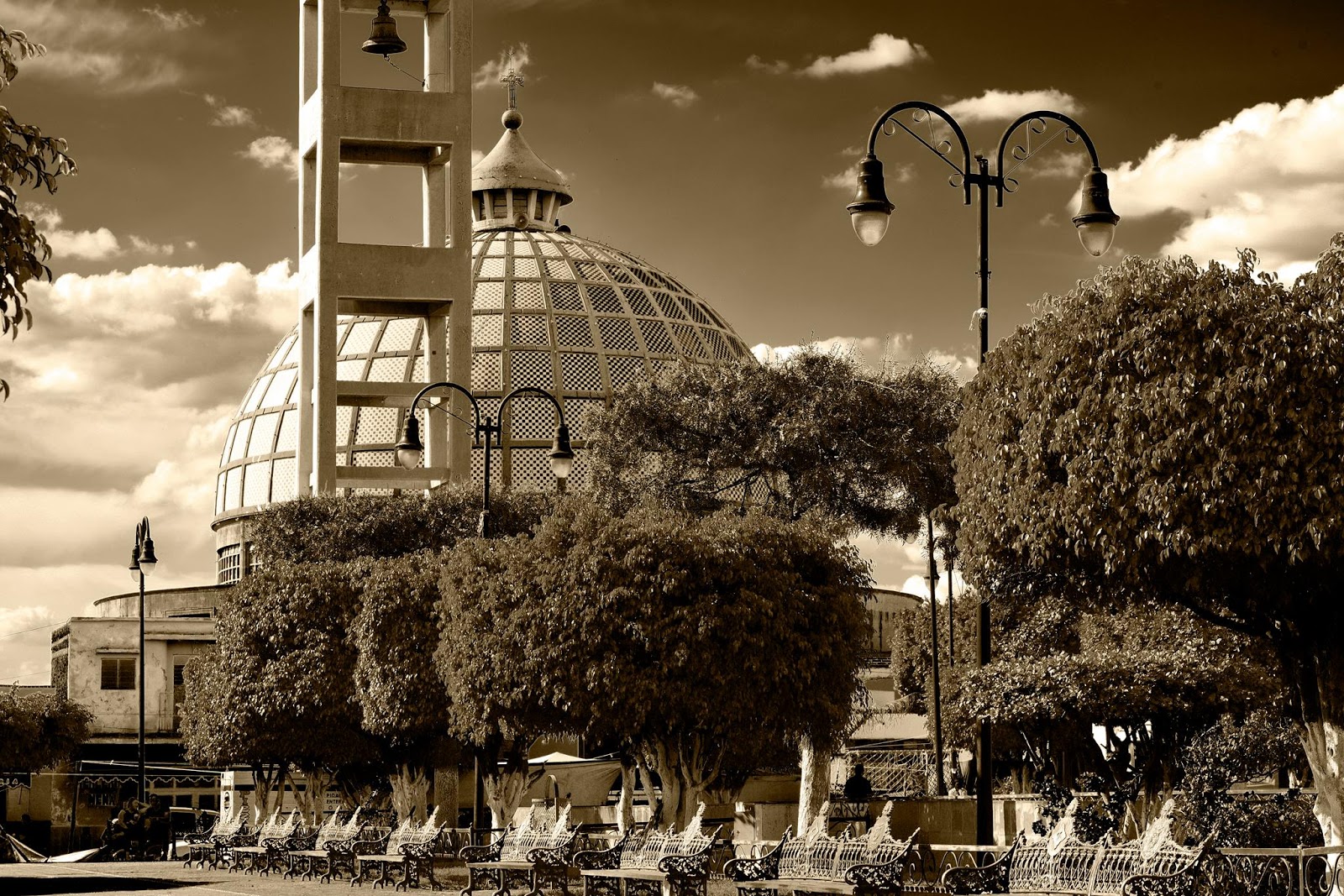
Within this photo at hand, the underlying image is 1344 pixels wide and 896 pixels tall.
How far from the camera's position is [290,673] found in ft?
133

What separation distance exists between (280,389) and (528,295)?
13662 mm

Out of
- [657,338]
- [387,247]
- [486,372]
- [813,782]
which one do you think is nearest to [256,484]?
[486,372]

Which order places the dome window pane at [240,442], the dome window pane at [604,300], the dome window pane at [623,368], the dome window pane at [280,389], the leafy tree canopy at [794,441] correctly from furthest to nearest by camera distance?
the dome window pane at [240,442], the dome window pane at [280,389], the dome window pane at [604,300], the dome window pane at [623,368], the leafy tree canopy at [794,441]

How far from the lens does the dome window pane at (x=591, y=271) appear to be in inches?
3974

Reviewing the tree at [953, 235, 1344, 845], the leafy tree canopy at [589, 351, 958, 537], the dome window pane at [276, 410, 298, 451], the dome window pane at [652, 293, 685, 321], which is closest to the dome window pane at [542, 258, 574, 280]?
the dome window pane at [652, 293, 685, 321]

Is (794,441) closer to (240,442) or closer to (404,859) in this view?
(404,859)

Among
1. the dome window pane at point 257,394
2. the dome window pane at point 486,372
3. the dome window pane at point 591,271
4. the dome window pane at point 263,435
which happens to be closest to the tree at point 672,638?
the dome window pane at point 486,372

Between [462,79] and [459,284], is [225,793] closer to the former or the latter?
[459,284]

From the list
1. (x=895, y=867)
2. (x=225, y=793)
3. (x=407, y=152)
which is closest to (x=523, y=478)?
(x=225, y=793)

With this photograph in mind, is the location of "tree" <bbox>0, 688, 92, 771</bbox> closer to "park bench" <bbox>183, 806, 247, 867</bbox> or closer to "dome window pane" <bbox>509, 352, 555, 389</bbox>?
"park bench" <bbox>183, 806, 247, 867</bbox>

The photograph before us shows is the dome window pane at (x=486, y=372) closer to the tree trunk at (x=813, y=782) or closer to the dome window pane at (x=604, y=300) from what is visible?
the dome window pane at (x=604, y=300)

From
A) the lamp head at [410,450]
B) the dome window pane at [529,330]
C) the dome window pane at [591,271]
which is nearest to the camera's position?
the lamp head at [410,450]

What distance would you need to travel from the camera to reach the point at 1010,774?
6462 cm

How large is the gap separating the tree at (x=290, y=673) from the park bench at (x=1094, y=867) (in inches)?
873
